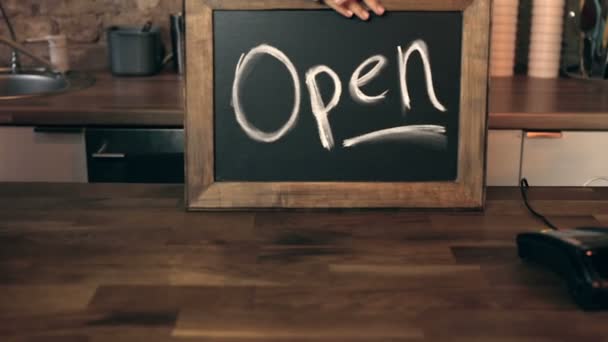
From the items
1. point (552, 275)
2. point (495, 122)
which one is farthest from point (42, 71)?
point (552, 275)

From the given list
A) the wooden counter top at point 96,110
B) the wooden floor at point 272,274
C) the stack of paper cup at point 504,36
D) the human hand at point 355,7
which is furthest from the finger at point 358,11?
the stack of paper cup at point 504,36

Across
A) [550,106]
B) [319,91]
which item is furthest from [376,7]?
[550,106]

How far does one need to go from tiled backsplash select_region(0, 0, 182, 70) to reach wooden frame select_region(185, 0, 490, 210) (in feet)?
5.43

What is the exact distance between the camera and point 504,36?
2.66 m

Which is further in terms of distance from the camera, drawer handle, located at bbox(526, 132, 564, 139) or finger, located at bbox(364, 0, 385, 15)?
drawer handle, located at bbox(526, 132, 564, 139)

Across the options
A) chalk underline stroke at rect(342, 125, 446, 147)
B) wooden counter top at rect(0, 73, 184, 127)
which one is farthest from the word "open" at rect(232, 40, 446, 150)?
wooden counter top at rect(0, 73, 184, 127)

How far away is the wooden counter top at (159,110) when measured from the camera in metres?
2.12

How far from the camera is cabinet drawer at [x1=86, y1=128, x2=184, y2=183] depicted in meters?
2.18

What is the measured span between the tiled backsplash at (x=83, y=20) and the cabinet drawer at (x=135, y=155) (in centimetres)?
71

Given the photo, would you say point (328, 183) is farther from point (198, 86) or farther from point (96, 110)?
point (96, 110)

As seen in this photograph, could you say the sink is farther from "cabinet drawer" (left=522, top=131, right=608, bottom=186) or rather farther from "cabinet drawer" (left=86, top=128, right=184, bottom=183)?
"cabinet drawer" (left=522, top=131, right=608, bottom=186)

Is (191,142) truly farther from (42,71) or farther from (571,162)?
(42,71)

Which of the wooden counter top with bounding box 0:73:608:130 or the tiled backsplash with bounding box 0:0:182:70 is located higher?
the tiled backsplash with bounding box 0:0:182:70

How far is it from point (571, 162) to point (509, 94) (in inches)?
11.8
